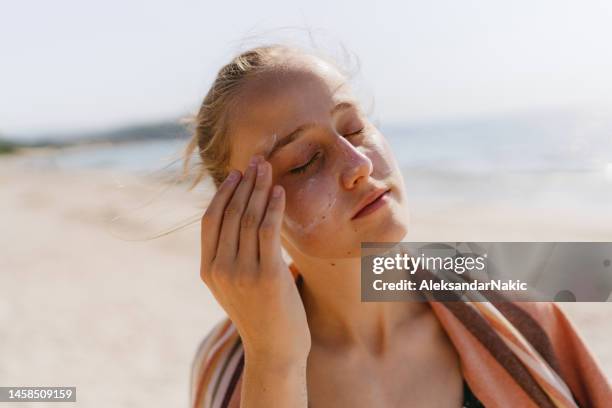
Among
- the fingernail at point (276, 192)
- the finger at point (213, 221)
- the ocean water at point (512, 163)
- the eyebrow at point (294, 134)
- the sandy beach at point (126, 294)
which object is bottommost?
the sandy beach at point (126, 294)

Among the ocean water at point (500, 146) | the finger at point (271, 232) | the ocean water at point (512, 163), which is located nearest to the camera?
the finger at point (271, 232)

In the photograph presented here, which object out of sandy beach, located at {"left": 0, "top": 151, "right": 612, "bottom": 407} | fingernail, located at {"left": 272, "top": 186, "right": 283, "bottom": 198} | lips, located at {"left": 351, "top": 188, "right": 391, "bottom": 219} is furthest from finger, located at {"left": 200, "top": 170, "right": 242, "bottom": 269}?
sandy beach, located at {"left": 0, "top": 151, "right": 612, "bottom": 407}

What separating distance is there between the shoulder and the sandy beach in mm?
503

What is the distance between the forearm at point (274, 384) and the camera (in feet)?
5.11

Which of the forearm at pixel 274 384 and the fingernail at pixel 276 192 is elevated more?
the fingernail at pixel 276 192

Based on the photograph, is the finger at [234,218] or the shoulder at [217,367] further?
the shoulder at [217,367]

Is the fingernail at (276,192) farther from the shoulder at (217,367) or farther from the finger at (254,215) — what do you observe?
the shoulder at (217,367)

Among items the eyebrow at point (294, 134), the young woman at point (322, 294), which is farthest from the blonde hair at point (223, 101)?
the eyebrow at point (294, 134)

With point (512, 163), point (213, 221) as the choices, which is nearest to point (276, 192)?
point (213, 221)

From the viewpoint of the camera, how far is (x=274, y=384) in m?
1.56

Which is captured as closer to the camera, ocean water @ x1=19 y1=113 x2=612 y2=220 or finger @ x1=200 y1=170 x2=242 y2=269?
finger @ x1=200 y1=170 x2=242 y2=269

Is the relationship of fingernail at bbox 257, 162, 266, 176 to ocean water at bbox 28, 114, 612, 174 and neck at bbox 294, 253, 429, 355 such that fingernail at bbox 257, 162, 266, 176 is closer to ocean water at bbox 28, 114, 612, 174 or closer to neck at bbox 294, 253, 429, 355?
neck at bbox 294, 253, 429, 355

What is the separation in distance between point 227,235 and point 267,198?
14cm

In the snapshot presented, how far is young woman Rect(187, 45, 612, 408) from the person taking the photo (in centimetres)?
158
